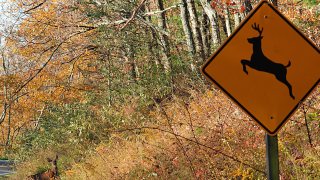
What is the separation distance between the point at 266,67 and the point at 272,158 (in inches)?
27.4

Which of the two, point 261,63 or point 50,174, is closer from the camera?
point 261,63

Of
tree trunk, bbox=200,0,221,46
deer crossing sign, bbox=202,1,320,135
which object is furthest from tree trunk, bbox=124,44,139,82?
deer crossing sign, bbox=202,1,320,135

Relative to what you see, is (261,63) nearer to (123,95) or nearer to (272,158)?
(272,158)

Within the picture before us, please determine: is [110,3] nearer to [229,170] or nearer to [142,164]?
[142,164]

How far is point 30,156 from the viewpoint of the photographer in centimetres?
1961

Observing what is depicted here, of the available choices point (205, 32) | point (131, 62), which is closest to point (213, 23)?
point (131, 62)

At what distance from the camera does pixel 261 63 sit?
3967 millimetres

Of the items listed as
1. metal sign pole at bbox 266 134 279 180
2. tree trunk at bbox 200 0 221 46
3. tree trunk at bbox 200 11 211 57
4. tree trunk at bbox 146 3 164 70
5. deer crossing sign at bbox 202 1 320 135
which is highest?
deer crossing sign at bbox 202 1 320 135

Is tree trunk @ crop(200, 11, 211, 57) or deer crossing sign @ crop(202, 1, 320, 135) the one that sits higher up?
deer crossing sign @ crop(202, 1, 320, 135)

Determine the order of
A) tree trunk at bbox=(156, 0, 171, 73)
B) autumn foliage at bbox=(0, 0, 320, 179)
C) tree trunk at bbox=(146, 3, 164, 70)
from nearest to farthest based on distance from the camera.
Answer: autumn foliage at bbox=(0, 0, 320, 179)
tree trunk at bbox=(156, 0, 171, 73)
tree trunk at bbox=(146, 3, 164, 70)

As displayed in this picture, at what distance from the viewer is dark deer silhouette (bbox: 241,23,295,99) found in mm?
3955

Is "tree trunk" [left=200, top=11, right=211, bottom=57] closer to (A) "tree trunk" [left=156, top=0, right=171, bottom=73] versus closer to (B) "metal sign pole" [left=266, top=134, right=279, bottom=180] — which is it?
(A) "tree trunk" [left=156, top=0, right=171, bottom=73]

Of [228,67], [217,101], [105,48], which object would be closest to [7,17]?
[105,48]

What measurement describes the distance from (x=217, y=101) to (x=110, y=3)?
11.2 m
